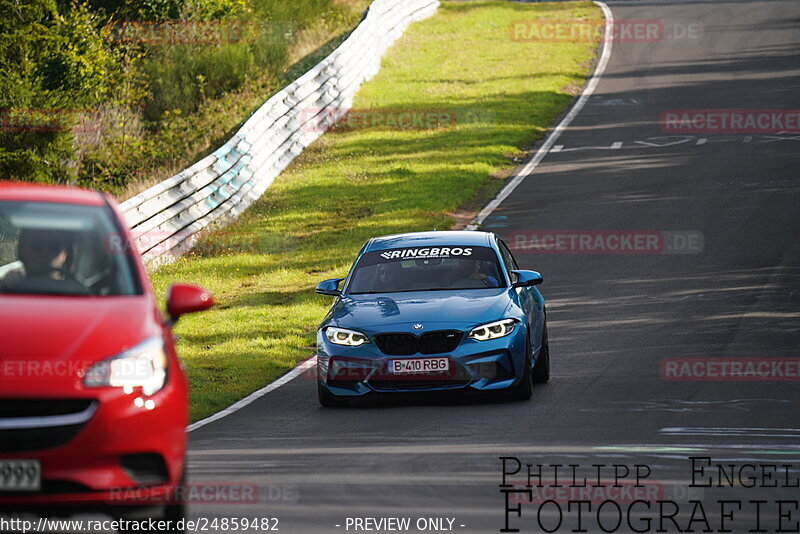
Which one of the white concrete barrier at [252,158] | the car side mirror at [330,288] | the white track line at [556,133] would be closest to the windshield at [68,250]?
the car side mirror at [330,288]

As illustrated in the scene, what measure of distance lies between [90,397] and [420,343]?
6.01 metres

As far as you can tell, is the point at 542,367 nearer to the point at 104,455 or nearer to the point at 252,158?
the point at 104,455

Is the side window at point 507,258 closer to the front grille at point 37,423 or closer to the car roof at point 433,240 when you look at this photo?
the car roof at point 433,240

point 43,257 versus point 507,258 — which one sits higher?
point 43,257

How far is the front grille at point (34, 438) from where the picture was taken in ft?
21.3

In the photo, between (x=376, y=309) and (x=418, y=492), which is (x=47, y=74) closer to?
(x=376, y=309)

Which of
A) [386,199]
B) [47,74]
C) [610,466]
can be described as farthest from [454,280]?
[47,74]

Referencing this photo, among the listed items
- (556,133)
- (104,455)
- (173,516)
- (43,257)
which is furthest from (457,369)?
(556,133)

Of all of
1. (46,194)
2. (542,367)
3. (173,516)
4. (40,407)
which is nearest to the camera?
(40,407)

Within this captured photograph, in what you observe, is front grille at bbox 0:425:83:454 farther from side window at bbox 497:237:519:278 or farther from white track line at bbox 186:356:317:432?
side window at bbox 497:237:519:278

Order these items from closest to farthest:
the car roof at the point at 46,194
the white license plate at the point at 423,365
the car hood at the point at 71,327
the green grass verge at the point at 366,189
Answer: the car hood at the point at 71,327, the car roof at the point at 46,194, the white license plate at the point at 423,365, the green grass verge at the point at 366,189

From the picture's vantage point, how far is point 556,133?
1257 inches

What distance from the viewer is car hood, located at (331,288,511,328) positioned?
12.6m

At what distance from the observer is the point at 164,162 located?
31.8m
